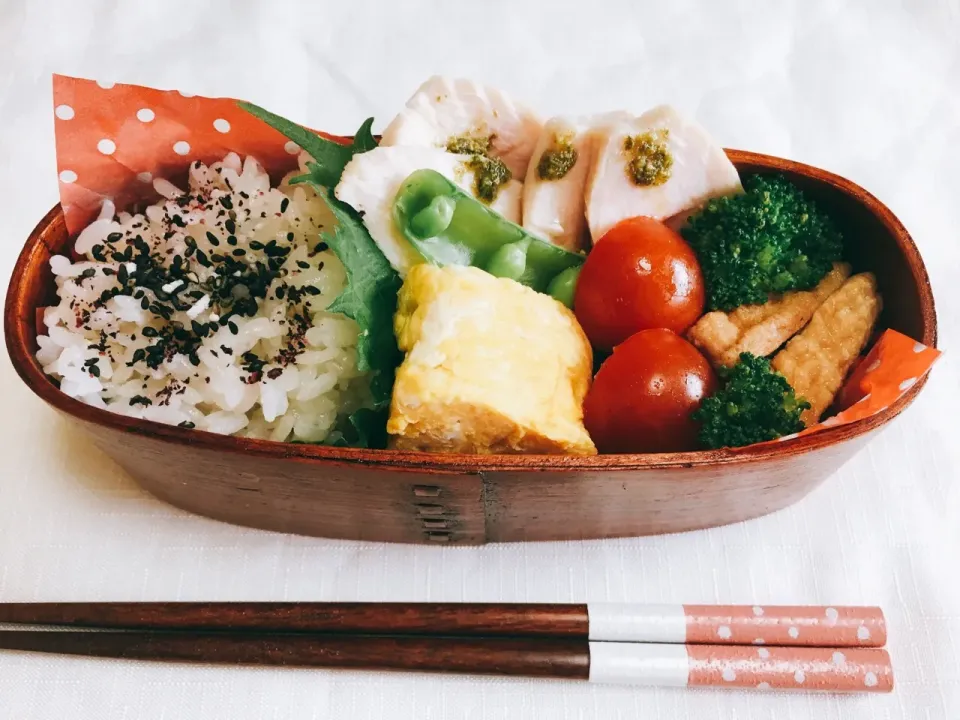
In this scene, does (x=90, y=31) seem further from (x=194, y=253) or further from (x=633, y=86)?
(x=633, y=86)

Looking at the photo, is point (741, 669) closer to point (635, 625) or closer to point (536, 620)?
point (635, 625)


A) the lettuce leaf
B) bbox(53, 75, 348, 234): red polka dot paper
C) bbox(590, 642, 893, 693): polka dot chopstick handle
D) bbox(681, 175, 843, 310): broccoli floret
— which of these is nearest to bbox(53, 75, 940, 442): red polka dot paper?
bbox(53, 75, 348, 234): red polka dot paper

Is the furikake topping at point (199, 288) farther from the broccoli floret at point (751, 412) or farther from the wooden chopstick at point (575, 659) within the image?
the broccoli floret at point (751, 412)

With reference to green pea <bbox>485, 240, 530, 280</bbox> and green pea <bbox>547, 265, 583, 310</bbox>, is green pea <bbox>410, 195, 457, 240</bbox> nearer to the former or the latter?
green pea <bbox>485, 240, 530, 280</bbox>

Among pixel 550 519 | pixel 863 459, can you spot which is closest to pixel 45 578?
pixel 550 519

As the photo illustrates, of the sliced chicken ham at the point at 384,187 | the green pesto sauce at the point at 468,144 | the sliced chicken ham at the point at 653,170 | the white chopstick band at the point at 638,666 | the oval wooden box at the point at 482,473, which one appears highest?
the green pesto sauce at the point at 468,144

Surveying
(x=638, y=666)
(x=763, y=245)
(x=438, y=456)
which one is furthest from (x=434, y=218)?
(x=638, y=666)

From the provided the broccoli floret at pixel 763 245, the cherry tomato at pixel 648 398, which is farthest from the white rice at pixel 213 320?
the broccoli floret at pixel 763 245
